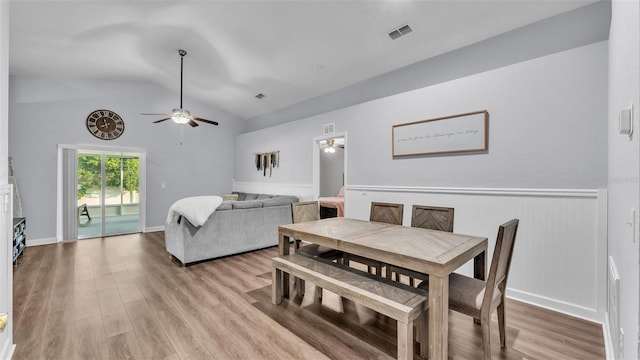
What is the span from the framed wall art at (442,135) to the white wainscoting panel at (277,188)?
86.9 inches

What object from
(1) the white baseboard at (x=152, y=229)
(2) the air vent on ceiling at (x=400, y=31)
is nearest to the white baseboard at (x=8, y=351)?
(2) the air vent on ceiling at (x=400, y=31)

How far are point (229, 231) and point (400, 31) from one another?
369 cm

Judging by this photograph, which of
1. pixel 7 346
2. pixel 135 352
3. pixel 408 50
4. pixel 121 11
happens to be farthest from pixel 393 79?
pixel 7 346

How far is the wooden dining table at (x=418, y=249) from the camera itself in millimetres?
1626

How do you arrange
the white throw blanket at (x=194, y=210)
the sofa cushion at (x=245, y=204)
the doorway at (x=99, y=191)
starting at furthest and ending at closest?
the doorway at (x=99, y=191) < the sofa cushion at (x=245, y=204) < the white throw blanket at (x=194, y=210)

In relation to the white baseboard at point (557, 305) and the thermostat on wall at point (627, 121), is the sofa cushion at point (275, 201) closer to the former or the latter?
the white baseboard at point (557, 305)

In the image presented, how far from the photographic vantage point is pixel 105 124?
575cm

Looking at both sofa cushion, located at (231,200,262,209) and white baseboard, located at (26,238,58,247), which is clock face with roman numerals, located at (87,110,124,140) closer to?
white baseboard, located at (26,238,58,247)

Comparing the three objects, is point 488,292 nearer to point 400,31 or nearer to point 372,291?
point 372,291

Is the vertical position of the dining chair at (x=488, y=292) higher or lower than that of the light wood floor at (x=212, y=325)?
higher

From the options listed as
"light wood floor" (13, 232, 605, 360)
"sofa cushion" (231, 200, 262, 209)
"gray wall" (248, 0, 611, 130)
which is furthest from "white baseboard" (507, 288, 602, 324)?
"sofa cushion" (231, 200, 262, 209)

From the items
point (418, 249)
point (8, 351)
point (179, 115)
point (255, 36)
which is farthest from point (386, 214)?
point (179, 115)

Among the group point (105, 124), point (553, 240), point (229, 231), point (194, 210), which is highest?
point (105, 124)

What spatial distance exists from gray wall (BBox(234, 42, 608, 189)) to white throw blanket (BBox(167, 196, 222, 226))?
7.94 feet
